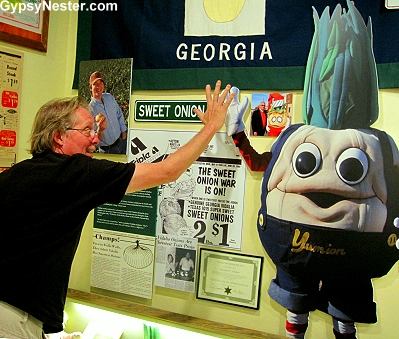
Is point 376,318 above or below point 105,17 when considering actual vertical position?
below

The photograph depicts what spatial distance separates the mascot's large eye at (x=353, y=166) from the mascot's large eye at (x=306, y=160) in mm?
89

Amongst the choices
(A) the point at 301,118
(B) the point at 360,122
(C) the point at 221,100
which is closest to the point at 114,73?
(C) the point at 221,100

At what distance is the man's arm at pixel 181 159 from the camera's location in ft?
4.53

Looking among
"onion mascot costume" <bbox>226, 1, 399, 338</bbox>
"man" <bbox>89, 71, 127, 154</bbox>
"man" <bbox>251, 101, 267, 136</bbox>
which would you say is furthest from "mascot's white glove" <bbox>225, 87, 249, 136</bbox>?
"man" <bbox>89, 71, 127, 154</bbox>

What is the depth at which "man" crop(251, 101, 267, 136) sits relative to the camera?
182cm

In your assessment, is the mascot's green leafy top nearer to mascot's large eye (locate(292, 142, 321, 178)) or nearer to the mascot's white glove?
mascot's large eye (locate(292, 142, 321, 178))

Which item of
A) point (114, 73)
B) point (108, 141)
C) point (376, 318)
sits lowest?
point (376, 318)

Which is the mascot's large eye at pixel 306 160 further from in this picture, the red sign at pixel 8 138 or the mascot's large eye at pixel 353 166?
the red sign at pixel 8 138

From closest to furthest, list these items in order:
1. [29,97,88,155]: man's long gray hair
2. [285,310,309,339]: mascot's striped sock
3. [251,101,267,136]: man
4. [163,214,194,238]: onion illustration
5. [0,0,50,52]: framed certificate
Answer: [29,97,88,155]: man's long gray hair < [285,310,309,339]: mascot's striped sock < [251,101,267,136]: man < [163,214,194,238]: onion illustration < [0,0,50,52]: framed certificate

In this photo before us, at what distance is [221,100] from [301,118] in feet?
1.08

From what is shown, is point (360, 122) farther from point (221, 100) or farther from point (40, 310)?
point (40, 310)

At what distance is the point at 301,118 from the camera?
5.76 feet

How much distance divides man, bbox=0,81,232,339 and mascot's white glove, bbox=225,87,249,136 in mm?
411

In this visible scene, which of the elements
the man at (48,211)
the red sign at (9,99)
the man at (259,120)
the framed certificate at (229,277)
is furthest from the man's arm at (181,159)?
the red sign at (9,99)
